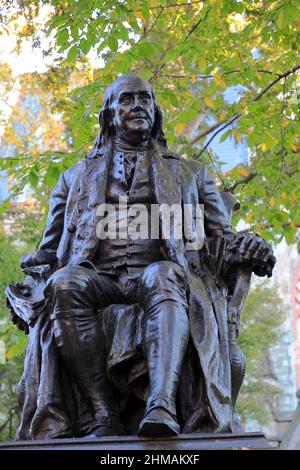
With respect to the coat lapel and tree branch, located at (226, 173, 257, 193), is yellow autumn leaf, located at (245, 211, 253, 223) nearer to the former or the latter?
tree branch, located at (226, 173, 257, 193)

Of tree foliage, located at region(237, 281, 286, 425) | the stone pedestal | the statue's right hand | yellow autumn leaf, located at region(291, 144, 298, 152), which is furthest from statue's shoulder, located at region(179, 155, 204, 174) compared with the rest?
tree foliage, located at region(237, 281, 286, 425)

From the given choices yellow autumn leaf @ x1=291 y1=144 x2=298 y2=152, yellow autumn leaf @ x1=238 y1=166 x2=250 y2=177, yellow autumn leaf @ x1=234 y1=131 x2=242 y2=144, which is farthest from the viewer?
yellow autumn leaf @ x1=238 y1=166 x2=250 y2=177

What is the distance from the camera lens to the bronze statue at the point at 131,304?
17.0 feet

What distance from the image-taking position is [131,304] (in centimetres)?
556

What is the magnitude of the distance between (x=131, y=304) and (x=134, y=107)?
1259 mm

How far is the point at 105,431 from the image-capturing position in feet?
16.9

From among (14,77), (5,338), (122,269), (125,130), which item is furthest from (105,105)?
(14,77)

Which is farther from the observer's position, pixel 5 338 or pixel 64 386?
pixel 5 338

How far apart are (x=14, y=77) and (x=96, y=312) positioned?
11.2m

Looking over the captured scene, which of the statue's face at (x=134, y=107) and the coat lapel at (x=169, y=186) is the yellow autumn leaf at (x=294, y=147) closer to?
the coat lapel at (x=169, y=186)

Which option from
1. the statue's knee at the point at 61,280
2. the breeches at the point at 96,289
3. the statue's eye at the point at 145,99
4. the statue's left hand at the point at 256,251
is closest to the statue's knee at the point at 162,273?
the breeches at the point at 96,289

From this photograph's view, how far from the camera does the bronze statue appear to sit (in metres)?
5.18

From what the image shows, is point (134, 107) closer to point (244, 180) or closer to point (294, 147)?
point (294, 147)

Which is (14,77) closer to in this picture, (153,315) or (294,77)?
(294,77)
